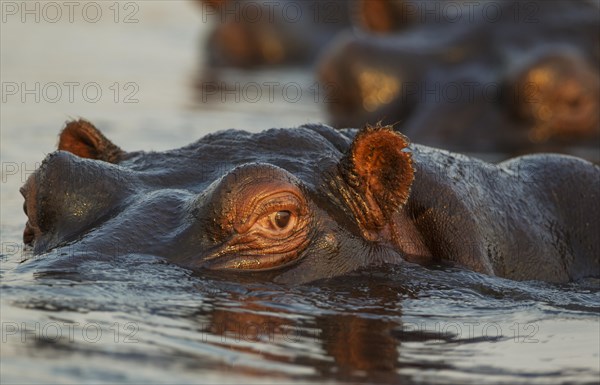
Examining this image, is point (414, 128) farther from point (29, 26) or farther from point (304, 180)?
point (29, 26)

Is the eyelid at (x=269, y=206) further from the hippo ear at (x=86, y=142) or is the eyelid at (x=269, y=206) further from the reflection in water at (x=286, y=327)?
the hippo ear at (x=86, y=142)

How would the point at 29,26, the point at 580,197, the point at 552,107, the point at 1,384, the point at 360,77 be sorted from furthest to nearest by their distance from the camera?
the point at 29,26 < the point at 360,77 < the point at 552,107 < the point at 580,197 < the point at 1,384

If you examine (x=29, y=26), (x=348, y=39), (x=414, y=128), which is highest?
(x=29, y=26)

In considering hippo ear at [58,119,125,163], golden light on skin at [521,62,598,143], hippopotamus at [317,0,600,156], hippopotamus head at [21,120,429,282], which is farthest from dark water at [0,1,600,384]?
hippopotamus at [317,0,600,156]

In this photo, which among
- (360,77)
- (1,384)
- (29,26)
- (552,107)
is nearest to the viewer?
(1,384)

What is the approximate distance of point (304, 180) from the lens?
652 centimetres

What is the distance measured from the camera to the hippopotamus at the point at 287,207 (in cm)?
615

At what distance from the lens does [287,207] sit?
618cm

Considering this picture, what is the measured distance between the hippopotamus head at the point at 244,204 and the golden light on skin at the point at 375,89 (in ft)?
25.8

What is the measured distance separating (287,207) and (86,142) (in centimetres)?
155

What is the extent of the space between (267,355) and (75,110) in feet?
30.3

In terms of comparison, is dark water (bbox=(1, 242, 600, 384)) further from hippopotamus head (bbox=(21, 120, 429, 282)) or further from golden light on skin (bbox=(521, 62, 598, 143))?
golden light on skin (bbox=(521, 62, 598, 143))

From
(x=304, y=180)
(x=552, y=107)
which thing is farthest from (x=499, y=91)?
(x=304, y=180)

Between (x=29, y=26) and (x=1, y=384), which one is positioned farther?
(x=29, y=26)
